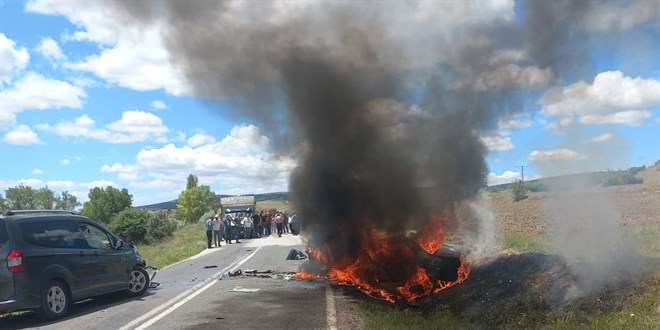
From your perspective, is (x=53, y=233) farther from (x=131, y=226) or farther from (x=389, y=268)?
(x=131, y=226)

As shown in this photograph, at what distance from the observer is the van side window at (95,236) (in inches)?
372

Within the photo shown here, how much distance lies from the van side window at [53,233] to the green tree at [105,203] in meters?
71.2

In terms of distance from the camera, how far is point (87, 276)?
9023mm

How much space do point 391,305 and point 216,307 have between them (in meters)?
2.82

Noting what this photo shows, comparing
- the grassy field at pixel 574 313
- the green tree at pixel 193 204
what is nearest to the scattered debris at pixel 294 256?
the grassy field at pixel 574 313

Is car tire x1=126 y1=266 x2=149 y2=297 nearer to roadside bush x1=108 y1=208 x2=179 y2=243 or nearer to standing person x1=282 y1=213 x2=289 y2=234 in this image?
standing person x1=282 y1=213 x2=289 y2=234

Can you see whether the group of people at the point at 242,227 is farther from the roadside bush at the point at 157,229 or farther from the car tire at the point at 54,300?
the car tire at the point at 54,300

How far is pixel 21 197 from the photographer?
3334 inches

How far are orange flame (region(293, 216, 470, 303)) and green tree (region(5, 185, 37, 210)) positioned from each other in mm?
83905

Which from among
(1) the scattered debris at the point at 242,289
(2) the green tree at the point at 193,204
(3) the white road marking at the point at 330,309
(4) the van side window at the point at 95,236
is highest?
(2) the green tree at the point at 193,204

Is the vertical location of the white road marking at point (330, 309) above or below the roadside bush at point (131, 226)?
below

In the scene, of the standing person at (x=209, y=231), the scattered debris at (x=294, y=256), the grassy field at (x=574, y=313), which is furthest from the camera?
the standing person at (x=209, y=231)

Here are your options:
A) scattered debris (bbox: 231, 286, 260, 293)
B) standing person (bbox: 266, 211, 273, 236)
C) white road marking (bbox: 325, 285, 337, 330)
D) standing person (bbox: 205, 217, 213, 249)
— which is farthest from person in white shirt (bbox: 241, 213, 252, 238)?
white road marking (bbox: 325, 285, 337, 330)

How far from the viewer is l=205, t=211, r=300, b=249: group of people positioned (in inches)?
946
